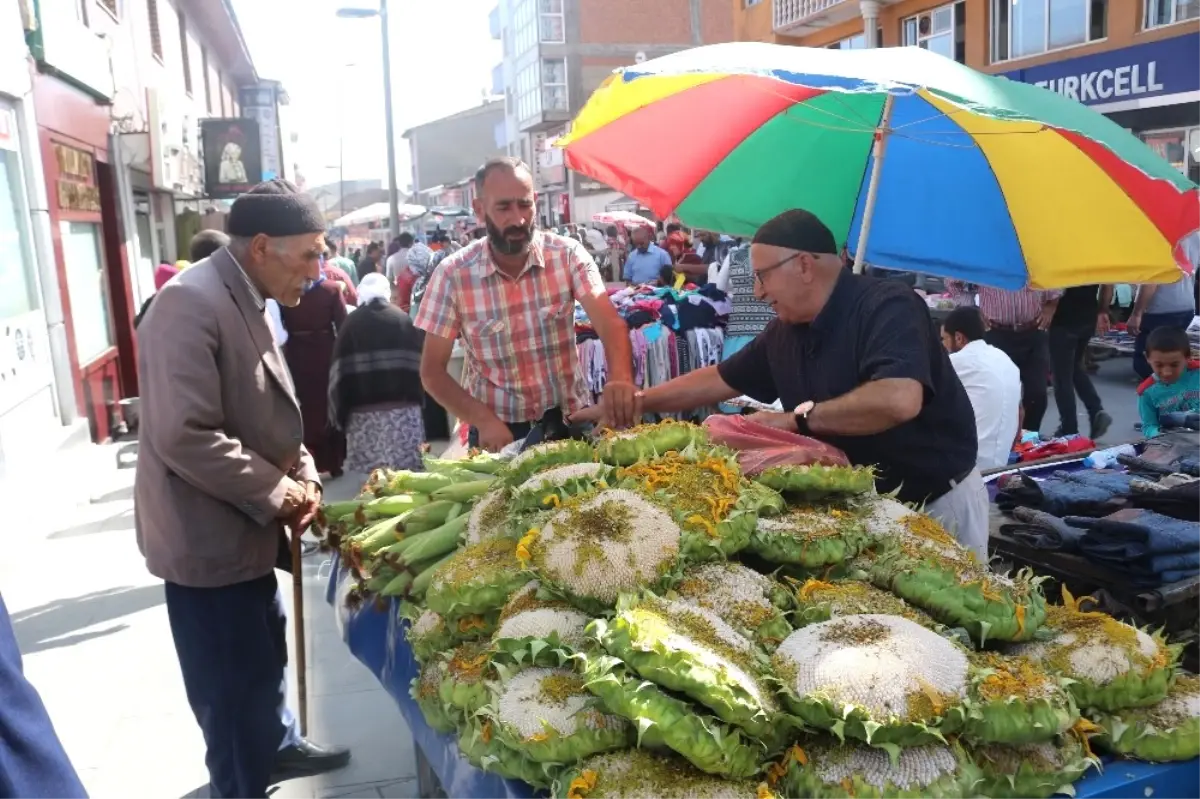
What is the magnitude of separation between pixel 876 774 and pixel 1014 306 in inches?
282

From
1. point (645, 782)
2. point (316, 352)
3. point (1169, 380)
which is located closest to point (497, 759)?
point (645, 782)

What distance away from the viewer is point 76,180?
32.0 ft

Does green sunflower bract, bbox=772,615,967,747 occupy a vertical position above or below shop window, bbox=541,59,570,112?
below

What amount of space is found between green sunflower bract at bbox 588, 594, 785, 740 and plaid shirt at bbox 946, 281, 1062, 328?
6.81 metres

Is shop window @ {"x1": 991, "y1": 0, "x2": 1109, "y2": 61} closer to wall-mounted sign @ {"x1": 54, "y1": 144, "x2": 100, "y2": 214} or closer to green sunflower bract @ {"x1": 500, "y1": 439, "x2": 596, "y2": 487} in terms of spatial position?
wall-mounted sign @ {"x1": 54, "y1": 144, "x2": 100, "y2": 214}

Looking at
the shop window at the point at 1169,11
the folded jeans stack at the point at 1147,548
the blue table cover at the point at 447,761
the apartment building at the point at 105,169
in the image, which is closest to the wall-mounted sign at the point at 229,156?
the apartment building at the point at 105,169

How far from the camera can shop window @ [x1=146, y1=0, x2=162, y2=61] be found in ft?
47.2

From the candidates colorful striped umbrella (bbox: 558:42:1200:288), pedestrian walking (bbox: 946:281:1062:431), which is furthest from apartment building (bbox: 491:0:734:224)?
colorful striped umbrella (bbox: 558:42:1200:288)

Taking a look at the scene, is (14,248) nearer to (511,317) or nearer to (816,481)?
(511,317)

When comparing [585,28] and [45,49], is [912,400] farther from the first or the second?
[585,28]

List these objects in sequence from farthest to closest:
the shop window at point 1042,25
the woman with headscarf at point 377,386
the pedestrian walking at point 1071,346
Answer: the shop window at point 1042,25, the pedestrian walking at point 1071,346, the woman with headscarf at point 377,386

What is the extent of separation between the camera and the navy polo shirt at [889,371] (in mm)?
2932

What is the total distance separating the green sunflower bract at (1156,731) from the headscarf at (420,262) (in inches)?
435

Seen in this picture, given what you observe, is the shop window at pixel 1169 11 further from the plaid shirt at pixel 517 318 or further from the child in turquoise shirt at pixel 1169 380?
the plaid shirt at pixel 517 318
